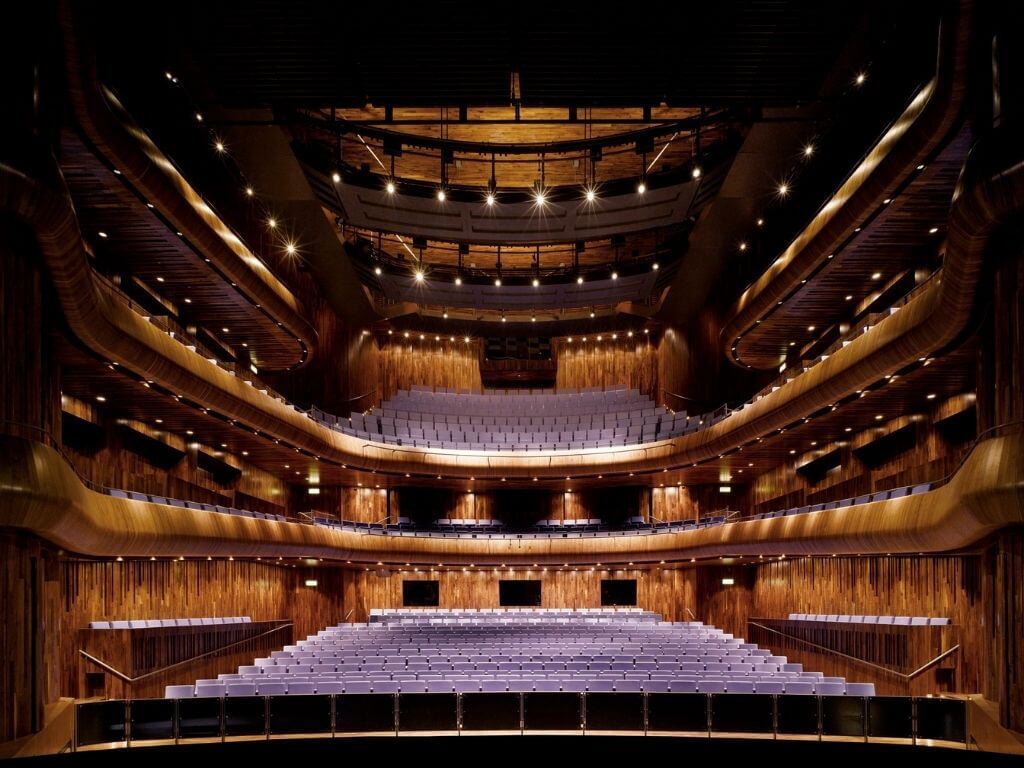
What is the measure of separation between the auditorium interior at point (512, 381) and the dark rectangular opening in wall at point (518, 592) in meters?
0.07

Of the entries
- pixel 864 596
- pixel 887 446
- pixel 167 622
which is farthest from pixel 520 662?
pixel 887 446

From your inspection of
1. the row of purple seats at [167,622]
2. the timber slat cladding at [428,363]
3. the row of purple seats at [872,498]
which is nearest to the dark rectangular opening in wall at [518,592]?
the timber slat cladding at [428,363]

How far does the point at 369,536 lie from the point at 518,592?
511 centimetres

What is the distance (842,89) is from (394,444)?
36.5 ft

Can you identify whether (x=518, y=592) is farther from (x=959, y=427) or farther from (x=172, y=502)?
(x=959, y=427)

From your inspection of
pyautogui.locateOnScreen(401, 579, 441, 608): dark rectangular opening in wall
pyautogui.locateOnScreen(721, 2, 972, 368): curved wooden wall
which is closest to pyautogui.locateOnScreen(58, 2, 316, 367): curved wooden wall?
Result: pyautogui.locateOnScreen(401, 579, 441, 608): dark rectangular opening in wall

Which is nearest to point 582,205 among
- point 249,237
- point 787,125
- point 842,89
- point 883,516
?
point 787,125

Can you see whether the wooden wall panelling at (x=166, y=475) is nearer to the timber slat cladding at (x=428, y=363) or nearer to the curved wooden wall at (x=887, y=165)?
the timber slat cladding at (x=428, y=363)

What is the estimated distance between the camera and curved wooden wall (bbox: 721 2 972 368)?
332 inches

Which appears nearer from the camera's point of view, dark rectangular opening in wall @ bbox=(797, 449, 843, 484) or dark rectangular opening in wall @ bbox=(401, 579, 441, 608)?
dark rectangular opening in wall @ bbox=(797, 449, 843, 484)

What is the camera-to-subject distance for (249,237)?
622 inches

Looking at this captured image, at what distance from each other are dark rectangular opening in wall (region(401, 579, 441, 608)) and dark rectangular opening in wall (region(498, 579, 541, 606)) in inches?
58.9

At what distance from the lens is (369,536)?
58.6 feet

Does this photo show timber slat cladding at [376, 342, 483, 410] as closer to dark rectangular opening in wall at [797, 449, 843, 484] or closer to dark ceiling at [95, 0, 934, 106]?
dark rectangular opening in wall at [797, 449, 843, 484]
